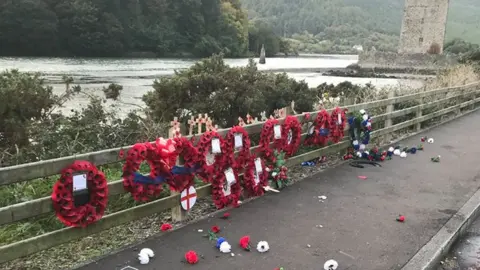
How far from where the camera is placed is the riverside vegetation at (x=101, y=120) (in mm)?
5094

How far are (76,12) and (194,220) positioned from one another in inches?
2723

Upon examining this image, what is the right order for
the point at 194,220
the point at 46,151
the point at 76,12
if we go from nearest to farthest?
the point at 194,220, the point at 46,151, the point at 76,12

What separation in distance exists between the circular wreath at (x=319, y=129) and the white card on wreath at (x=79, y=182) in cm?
450

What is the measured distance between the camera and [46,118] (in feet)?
26.6

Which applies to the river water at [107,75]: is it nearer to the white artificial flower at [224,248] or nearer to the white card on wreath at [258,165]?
the white card on wreath at [258,165]

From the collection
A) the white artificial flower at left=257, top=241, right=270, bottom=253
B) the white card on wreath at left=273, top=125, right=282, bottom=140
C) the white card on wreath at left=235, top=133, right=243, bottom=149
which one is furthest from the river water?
the white artificial flower at left=257, top=241, right=270, bottom=253

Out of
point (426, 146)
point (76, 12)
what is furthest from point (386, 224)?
point (76, 12)

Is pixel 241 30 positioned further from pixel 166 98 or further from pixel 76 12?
pixel 166 98

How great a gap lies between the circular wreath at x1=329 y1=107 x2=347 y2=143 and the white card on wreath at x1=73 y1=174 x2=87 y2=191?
Answer: 16.1 ft

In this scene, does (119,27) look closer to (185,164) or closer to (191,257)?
(185,164)

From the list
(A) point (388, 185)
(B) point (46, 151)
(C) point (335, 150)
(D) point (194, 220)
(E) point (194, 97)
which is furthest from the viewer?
(E) point (194, 97)

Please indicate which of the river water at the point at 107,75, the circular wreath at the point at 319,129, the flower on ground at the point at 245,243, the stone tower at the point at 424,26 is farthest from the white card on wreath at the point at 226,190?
the stone tower at the point at 424,26

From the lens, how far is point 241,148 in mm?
6234

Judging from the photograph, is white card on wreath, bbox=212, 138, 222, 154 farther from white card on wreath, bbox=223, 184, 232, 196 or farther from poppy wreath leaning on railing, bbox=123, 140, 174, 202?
poppy wreath leaning on railing, bbox=123, 140, 174, 202
